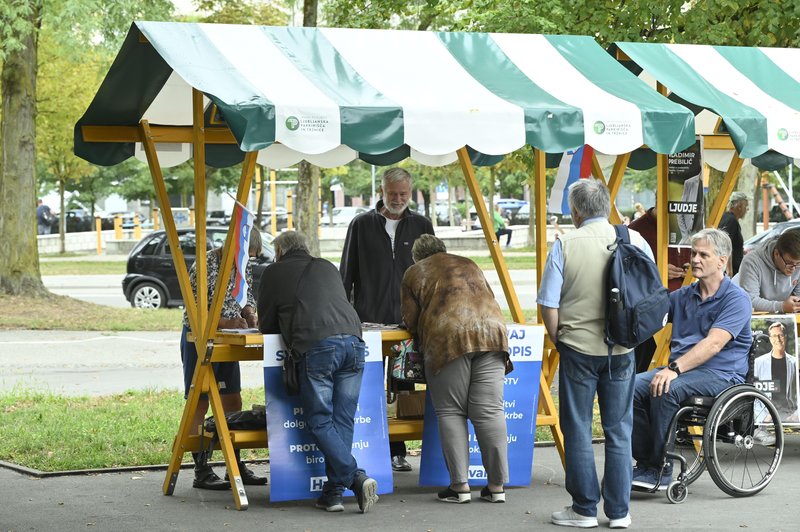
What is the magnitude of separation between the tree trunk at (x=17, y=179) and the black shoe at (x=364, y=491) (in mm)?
13591

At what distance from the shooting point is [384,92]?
7.48 metres

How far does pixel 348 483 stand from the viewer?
726cm

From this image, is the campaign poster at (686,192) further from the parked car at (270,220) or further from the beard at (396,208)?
the parked car at (270,220)

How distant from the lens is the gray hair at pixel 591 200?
684 centimetres

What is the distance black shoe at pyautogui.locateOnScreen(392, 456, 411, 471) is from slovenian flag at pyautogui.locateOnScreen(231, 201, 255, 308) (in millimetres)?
2008

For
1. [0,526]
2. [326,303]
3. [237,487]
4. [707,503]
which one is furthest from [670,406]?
[0,526]

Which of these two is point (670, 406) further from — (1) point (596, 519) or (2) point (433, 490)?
(2) point (433, 490)

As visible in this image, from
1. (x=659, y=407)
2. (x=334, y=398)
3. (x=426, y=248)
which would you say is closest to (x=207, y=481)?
(x=334, y=398)

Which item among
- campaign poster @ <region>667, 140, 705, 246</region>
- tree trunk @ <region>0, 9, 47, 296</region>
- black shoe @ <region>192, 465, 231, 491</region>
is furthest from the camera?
tree trunk @ <region>0, 9, 47, 296</region>

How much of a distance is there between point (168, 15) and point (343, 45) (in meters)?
12.5

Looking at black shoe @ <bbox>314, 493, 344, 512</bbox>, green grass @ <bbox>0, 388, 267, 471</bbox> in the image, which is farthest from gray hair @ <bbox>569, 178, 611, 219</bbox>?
green grass @ <bbox>0, 388, 267, 471</bbox>

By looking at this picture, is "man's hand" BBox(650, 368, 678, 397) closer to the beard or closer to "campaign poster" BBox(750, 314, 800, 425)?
"campaign poster" BBox(750, 314, 800, 425)

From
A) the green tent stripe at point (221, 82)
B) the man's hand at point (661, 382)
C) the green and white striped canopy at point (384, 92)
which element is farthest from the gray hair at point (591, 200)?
the green tent stripe at point (221, 82)

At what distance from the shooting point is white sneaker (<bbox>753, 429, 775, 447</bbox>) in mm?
8366
